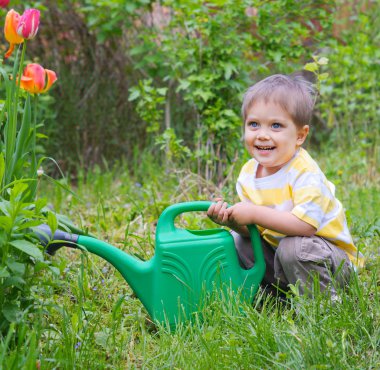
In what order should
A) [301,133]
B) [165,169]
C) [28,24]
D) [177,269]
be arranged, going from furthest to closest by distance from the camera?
1. [165,169]
2. [301,133]
3. [177,269]
4. [28,24]

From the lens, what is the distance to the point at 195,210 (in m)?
2.16

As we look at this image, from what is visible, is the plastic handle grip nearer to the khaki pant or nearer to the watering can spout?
the watering can spout

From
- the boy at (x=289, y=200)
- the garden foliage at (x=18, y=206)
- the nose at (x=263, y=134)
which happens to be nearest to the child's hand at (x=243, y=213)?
the boy at (x=289, y=200)

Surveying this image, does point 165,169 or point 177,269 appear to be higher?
point 177,269

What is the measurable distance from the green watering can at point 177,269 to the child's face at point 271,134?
26 centimetres

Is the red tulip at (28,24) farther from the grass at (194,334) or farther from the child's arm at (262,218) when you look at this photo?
the child's arm at (262,218)

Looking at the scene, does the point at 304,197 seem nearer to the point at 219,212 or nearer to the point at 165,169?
the point at 219,212

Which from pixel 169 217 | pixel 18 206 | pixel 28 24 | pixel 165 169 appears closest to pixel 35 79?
pixel 28 24

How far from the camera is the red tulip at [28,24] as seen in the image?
5.96 feet

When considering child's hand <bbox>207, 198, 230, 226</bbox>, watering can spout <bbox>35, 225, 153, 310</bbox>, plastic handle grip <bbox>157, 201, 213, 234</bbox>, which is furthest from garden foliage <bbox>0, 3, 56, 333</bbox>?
child's hand <bbox>207, 198, 230, 226</bbox>

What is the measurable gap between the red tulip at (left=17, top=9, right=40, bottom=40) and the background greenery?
471mm

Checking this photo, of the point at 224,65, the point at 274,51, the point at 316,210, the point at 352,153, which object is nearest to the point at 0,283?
the point at 316,210

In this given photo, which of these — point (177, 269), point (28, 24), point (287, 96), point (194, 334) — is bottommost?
point (194, 334)

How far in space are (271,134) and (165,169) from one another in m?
2.00
